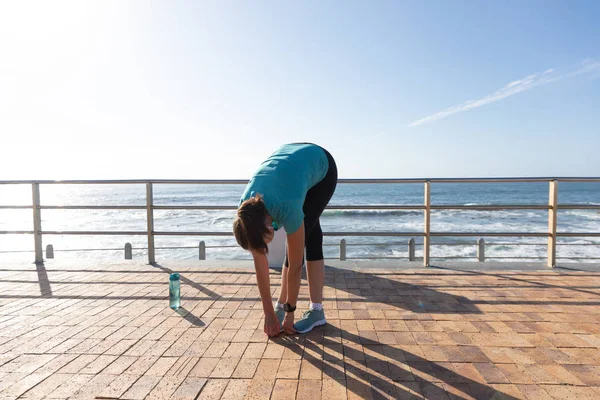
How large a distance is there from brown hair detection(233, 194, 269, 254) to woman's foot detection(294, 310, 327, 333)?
2.52ft

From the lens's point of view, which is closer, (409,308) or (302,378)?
(302,378)

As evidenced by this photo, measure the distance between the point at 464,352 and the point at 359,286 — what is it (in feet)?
4.71

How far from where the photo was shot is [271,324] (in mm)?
2244

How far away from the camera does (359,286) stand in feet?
11.4

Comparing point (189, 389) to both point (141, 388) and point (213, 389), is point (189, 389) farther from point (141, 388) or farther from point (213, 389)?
point (141, 388)

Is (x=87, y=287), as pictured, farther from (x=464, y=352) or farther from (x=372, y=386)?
(x=464, y=352)

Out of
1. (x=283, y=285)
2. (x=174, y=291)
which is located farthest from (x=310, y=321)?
(x=174, y=291)

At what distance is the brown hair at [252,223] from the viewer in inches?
73.6

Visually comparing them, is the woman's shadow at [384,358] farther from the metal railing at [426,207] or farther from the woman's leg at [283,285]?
the metal railing at [426,207]

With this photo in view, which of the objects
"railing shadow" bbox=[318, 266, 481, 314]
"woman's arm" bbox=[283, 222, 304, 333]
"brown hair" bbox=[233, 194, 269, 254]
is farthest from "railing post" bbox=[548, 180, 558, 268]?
"brown hair" bbox=[233, 194, 269, 254]

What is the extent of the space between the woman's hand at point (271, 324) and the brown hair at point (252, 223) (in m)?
0.53

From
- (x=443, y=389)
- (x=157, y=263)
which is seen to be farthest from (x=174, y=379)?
(x=157, y=263)

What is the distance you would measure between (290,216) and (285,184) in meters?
0.17

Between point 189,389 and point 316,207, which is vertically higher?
point 316,207
